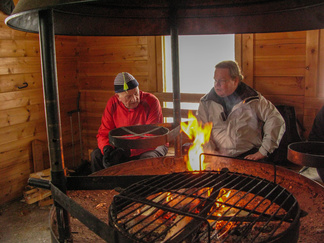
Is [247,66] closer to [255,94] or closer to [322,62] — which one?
[322,62]

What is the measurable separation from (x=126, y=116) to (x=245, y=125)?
1.31 m

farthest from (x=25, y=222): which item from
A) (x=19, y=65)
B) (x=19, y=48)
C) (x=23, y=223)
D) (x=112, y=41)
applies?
(x=112, y=41)

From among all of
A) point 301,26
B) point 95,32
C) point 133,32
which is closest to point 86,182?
point 95,32

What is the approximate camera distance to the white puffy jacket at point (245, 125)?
3.25m

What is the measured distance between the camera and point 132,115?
3865 millimetres

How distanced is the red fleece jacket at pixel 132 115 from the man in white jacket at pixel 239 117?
0.64m

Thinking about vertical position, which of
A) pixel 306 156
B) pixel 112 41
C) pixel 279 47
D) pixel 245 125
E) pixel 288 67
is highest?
pixel 112 41

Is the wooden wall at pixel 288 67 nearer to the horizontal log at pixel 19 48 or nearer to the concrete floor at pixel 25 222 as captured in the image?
the concrete floor at pixel 25 222

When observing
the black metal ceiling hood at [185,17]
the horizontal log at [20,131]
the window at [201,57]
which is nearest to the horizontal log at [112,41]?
the window at [201,57]

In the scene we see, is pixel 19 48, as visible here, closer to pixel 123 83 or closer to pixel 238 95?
pixel 123 83

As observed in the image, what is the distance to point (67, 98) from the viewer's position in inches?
226

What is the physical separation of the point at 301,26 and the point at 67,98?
4199 mm

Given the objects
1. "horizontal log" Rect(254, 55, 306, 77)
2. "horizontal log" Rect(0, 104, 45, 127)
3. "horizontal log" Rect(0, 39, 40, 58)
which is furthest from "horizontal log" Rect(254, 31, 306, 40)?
"horizontal log" Rect(0, 104, 45, 127)

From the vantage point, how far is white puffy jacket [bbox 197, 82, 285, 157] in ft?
10.7
